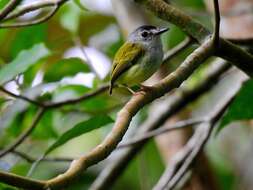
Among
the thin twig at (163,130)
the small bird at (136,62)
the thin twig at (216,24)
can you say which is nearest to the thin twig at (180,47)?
the small bird at (136,62)

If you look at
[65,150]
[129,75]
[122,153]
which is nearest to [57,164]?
[65,150]

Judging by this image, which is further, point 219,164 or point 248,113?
point 219,164

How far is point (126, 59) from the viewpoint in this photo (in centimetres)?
232

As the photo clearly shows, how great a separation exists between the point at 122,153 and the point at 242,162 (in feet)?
3.98

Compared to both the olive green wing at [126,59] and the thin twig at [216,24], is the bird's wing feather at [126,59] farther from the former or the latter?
the thin twig at [216,24]

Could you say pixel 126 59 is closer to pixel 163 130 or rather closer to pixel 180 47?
pixel 180 47

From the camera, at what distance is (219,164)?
13.2 feet

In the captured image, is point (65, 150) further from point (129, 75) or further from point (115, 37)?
point (129, 75)

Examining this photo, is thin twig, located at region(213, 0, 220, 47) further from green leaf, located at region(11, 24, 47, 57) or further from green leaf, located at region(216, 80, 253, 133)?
green leaf, located at region(11, 24, 47, 57)

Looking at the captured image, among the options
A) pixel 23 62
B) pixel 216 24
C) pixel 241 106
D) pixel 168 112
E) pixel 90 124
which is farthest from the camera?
pixel 168 112

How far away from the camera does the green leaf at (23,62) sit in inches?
87.9

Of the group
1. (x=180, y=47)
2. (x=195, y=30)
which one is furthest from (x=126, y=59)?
(x=195, y=30)

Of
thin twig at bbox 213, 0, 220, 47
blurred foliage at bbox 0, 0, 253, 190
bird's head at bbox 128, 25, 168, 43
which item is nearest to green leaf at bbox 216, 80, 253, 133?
blurred foliage at bbox 0, 0, 253, 190

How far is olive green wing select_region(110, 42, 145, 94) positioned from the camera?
2.27 m
